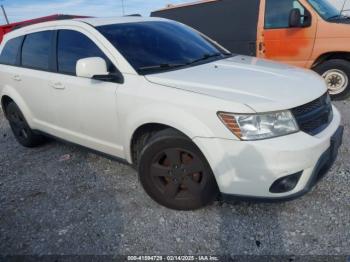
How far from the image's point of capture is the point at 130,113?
283 cm

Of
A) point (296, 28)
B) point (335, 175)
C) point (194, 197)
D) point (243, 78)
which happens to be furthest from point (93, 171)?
point (296, 28)

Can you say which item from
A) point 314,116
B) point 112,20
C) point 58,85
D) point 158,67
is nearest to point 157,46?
point 158,67

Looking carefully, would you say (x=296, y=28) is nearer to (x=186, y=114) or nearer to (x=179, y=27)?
(x=179, y=27)

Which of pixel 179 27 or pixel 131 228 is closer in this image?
pixel 131 228

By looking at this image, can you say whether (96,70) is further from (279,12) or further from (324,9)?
(324,9)

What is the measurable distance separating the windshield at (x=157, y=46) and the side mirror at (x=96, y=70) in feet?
0.68

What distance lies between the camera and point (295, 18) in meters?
5.42

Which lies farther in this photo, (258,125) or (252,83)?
(252,83)

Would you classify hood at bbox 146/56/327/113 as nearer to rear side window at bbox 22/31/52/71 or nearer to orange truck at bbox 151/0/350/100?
rear side window at bbox 22/31/52/71

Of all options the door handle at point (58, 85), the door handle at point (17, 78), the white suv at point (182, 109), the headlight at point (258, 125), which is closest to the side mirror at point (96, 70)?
the white suv at point (182, 109)

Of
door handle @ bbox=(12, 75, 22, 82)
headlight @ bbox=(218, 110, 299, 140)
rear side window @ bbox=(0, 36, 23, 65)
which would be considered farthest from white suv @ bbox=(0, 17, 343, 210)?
rear side window @ bbox=(0, 36, 23, 65)

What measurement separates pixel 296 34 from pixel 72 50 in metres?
4.06

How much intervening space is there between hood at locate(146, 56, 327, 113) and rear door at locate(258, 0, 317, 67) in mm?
2915

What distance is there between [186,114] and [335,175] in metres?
1.88
